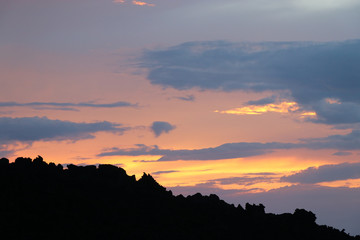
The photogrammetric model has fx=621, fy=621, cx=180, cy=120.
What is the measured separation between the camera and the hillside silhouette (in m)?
110

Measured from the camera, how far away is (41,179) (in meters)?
122

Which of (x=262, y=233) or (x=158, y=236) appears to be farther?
(x=262, y=233)

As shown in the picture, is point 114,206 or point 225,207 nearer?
point 114,206

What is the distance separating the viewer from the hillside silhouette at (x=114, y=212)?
360ft

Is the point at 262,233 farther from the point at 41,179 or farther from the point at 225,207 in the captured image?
the point at 41,179

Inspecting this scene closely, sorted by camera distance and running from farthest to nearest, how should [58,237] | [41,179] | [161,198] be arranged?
[161,198] → [41,179] → [58,237]

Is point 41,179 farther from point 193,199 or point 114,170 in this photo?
point 193,199

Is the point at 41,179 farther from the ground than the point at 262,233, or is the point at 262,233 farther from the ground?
the point at 41,179

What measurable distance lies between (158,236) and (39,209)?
22.2 m

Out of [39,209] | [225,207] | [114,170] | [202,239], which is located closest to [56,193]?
[39,209]

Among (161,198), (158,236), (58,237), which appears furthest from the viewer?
(161,198)

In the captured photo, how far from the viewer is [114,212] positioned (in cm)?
11850

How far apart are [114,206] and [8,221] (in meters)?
21.8

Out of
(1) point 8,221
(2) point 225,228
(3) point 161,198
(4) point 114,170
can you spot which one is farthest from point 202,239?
(1) point 8,221
